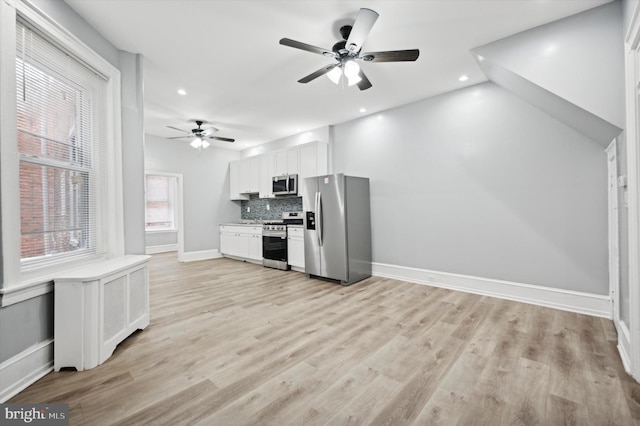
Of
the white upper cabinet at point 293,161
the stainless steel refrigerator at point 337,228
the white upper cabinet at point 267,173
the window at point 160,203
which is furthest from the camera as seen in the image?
the window at point 160,203

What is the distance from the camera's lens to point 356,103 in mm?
4418

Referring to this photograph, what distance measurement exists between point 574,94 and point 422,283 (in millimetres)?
2938

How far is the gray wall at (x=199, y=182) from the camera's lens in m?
6.33

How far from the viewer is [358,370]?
6.43ft

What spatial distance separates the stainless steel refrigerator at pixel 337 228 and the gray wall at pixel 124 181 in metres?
2.58

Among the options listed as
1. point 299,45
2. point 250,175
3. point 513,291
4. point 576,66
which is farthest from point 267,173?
point 576,66

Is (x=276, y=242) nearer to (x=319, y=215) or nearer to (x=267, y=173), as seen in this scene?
(x=319, y=215)

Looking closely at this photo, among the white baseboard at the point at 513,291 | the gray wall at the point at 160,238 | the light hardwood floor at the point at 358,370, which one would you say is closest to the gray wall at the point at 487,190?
the white baseboard at the point at 513,291

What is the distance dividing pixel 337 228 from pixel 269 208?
295cm

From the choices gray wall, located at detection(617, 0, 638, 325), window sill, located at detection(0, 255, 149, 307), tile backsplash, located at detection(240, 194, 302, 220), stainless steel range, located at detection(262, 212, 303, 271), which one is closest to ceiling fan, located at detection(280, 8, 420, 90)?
gray wall, located at detection(617, 0, 638, 325)

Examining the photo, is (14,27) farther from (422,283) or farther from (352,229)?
(422,283)

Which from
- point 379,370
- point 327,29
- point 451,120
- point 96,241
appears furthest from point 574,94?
point 96,241

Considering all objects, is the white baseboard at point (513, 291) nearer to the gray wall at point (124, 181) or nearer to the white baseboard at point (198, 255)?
the gray wall at point (124, 181)

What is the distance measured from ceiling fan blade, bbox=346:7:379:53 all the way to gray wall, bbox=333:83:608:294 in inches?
88.5
